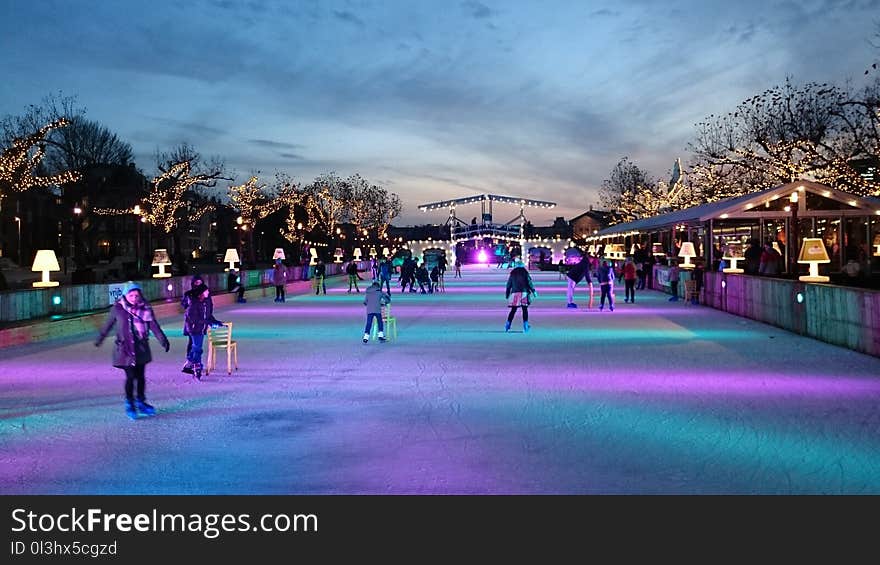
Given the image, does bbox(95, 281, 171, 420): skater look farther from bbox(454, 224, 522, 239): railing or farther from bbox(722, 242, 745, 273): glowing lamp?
bbox(454, 224, 522, 239): railing

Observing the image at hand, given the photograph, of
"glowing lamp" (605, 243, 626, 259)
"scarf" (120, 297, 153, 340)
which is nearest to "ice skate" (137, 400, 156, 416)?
"scarf" (120, 297, 153, 340)

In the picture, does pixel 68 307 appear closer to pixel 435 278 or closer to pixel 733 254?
pixel 435 278

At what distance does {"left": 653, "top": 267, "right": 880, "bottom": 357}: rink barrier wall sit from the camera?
541 inches

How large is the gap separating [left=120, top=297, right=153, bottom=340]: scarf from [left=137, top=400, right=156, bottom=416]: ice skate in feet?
2.16

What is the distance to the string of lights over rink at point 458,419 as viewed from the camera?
6.17 m

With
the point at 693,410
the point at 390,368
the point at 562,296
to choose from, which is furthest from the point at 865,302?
the point at 562,296

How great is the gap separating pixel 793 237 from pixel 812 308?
1109 cm

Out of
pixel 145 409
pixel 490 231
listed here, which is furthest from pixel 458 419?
pixel 490 231

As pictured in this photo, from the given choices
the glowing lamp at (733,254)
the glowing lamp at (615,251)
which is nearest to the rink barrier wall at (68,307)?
the glowing lamp at (733,254)

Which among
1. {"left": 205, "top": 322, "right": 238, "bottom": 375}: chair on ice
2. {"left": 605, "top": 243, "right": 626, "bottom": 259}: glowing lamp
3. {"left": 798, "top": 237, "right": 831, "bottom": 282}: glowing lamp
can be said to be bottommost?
{"left": 205, "top": 322, "right": 238, "bottom": 375}: chair on ice

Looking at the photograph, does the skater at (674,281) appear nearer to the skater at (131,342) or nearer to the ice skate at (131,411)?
the skater at (131,342)

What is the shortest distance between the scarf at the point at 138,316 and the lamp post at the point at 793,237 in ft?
69.0

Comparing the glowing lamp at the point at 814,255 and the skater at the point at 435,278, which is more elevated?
the glowing lamp at the point at 814,255
